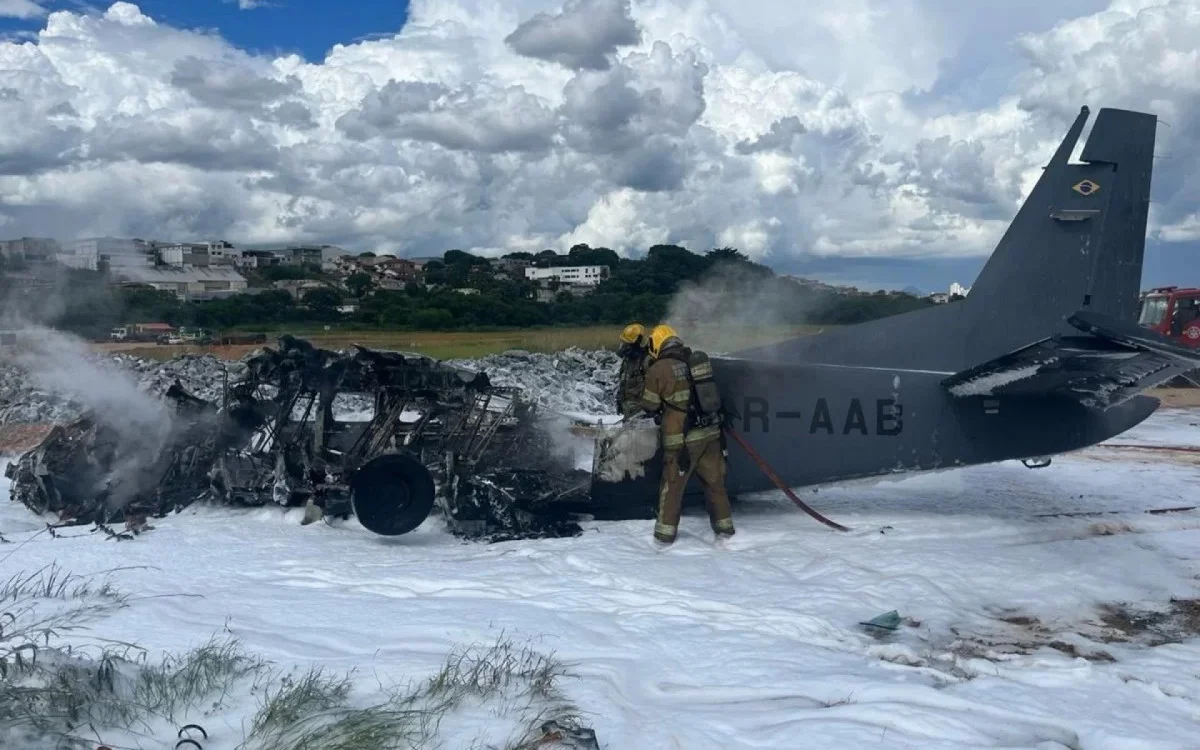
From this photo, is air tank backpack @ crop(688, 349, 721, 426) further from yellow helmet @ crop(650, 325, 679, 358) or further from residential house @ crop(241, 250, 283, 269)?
residential house @ crop(241, 250, 283, 269)

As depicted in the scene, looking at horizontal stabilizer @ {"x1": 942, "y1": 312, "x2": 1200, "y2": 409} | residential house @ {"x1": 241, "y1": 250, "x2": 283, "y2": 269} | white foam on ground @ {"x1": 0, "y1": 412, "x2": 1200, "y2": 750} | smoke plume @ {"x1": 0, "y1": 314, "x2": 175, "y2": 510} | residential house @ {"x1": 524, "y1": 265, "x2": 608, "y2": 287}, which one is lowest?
white foam on ground @ {"x1": 0, "y1": 412, "x2": 1200, "y2": 750}

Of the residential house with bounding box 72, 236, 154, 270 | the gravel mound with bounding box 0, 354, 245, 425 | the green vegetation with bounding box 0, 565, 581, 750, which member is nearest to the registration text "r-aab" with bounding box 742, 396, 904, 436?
the green vegetation with bounding box 0, 565, 581, 750

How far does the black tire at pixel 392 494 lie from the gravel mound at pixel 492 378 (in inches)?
209

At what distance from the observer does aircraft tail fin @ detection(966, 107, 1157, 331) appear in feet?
30.4

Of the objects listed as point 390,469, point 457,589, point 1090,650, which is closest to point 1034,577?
point 1090,650

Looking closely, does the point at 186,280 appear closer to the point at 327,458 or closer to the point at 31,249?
the point at 31,249

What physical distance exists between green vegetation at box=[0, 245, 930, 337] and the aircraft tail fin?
2.09 m

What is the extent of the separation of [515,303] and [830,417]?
3979mm

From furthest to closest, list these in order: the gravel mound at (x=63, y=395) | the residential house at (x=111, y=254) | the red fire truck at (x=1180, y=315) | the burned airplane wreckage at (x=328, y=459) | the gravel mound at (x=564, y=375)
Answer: the red fire truck at (x=1180, y=315) < the gravel mound at (x=564, y=375) < the gravel mound at (x=63, y=395) < the residential house at (x=111, y=254) < the burned airplane wreckage at (x=328, y=459)

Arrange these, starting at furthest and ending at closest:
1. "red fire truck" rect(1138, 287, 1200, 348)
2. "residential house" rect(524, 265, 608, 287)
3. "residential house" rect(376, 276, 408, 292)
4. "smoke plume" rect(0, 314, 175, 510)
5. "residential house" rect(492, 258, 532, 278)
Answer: "red fire truck" rect(1138, 287, 1200, 348) → "residential house" rect(492, 258, 532, 278) → "residential house" rect(376, 276, 408, 292) → "residential house" rect(524, 265, 608, 287) → "smoke plume" rect(0, 314, 175, 510)

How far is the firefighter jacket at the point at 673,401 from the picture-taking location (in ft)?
26.9

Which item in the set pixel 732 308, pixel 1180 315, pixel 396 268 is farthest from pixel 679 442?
pixel 1180 315

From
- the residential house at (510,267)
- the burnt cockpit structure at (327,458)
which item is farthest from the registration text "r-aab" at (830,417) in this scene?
the residential house at (510,267)

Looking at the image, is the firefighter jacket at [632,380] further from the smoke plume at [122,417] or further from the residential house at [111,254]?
the residential house at [111,254]
